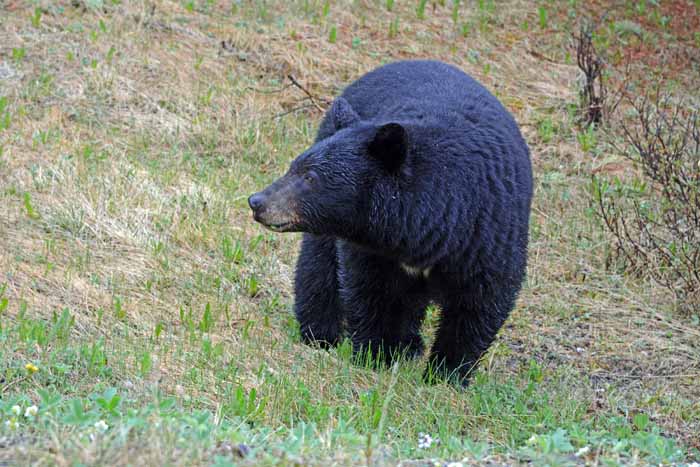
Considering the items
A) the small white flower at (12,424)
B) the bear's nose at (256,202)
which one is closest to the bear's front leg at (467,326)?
the bear's nose at (256,202)

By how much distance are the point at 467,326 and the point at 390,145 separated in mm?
1340

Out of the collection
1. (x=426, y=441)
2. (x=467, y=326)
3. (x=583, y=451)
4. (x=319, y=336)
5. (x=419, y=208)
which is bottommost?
(x=319, y=336)

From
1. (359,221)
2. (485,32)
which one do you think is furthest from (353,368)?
(485,32)

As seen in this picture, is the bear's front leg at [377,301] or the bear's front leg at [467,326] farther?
the bear's front leg at [377,301]

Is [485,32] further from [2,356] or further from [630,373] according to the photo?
[2,356]

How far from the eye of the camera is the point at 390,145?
5395 mm

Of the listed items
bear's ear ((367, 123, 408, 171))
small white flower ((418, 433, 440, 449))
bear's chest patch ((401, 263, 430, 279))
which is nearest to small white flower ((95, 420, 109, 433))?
small white flower ((418, 433, 440, 449))

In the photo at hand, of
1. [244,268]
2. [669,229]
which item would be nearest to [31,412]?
[244,268]

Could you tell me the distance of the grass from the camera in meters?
4.52

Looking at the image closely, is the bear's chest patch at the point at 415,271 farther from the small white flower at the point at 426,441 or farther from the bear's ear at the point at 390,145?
the small white flower at the point at 426,441

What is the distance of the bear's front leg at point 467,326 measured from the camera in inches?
234

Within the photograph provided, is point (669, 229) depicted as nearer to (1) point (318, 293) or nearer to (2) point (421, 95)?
(2) point (421, 95)

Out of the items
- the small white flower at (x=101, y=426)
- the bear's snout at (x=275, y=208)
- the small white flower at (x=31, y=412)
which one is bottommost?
the small white flower at (x=31, y=412)

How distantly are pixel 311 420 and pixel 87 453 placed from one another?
2.08 metres
